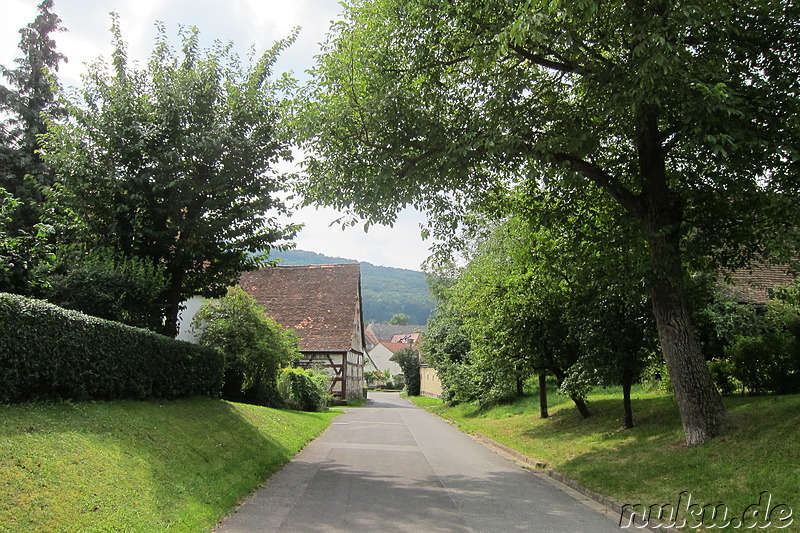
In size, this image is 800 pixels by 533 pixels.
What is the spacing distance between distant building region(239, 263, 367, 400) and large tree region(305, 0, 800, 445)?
23118 millimetres

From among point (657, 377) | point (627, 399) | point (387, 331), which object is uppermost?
point (387, 331)

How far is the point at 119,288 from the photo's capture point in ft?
39.5

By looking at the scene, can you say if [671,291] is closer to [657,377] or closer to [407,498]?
[407,498]

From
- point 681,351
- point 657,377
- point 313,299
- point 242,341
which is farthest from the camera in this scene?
point 313,299

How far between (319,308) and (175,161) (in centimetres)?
2314

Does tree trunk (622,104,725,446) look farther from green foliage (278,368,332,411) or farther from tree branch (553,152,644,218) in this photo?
green foliage (278,368,332,411)

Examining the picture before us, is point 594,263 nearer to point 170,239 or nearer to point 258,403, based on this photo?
point 170,239

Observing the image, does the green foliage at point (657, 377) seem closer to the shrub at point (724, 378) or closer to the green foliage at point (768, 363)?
the shrub at point (724, 378)

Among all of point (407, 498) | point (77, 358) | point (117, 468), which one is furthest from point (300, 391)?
point (117, 468)

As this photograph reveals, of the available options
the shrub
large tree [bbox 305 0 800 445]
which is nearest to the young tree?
large tree [bbox 305 0 800 445]

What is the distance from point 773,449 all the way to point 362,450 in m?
8.75

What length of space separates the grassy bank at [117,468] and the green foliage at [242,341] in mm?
8717

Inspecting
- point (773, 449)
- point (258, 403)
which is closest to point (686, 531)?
point (773, 449)

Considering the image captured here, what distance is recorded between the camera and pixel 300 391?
24.9m
